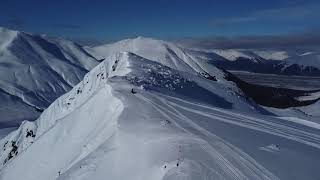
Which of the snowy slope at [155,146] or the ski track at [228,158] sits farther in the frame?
the snowy slope at [155,146]

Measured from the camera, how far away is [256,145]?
70.1ft

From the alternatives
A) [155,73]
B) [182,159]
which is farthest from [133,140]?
[155,73]

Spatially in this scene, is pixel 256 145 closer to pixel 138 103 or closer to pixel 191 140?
pixel 191 140

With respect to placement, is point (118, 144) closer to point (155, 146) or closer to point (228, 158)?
point (155, 146)

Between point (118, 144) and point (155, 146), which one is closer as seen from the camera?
point (155, 146)

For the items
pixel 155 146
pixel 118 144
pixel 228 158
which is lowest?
pixel 228 158

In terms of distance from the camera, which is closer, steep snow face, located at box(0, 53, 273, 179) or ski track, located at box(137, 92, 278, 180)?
ski track, located at box(137, 92, 278, 180)

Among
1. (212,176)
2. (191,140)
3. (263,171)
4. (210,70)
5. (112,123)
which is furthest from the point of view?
(210,70)

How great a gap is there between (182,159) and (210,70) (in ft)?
441

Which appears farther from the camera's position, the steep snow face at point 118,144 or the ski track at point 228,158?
the steep snow face at point 118,144

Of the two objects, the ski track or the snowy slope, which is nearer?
the ski track

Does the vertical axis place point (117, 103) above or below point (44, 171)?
above

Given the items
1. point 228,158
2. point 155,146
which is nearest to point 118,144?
point 155,146

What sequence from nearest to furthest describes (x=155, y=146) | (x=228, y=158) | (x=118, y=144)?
1. (x=228, y=158)
2. (x=155, y=146)
3. (x=118, y=144)
